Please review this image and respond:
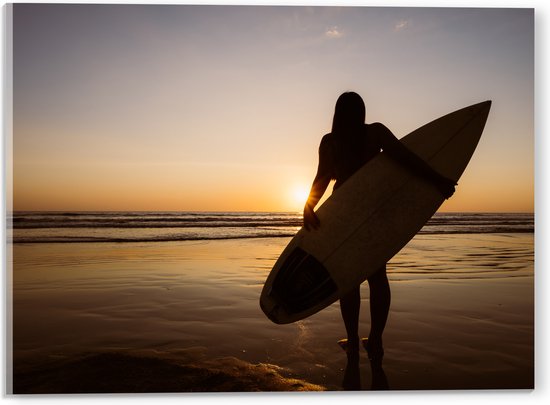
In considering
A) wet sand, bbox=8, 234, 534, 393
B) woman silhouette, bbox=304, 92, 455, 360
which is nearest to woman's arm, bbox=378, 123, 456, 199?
woman silhouette, bbox=304, 92, 455, 360

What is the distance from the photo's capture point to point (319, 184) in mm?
2121

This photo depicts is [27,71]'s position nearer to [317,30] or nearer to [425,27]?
[317,30]

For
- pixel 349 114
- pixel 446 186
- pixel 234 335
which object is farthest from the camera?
pixel 234 335

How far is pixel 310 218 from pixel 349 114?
22.0 inches

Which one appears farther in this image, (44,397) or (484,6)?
(484,6)

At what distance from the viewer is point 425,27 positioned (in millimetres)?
2783

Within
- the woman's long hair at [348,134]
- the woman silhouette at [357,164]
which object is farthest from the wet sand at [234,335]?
the woman's long hair at [348,134]

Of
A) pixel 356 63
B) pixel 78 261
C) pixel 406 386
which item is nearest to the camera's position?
pixel 406 386

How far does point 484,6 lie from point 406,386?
237 cm

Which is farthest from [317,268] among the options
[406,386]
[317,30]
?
[317,30]

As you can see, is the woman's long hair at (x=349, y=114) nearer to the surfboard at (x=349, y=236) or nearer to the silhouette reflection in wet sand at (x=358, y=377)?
the surfboard at (x=349, y=236)

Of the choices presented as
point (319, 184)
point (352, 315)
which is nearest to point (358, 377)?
point (352, 315)

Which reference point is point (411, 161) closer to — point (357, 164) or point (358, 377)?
point (357, 164)

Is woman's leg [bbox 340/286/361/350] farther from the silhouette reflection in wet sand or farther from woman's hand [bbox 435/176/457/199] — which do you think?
woman's hand [bbox 435/176/457/199]
